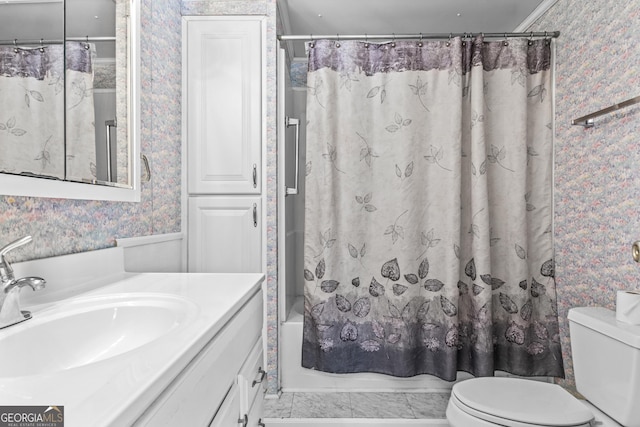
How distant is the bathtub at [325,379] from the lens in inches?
86.4

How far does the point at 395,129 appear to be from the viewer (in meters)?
2.13

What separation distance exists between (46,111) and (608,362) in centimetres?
206

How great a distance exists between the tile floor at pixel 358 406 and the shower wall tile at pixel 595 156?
804mm

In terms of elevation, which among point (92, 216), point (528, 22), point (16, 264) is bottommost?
point (16, 264)

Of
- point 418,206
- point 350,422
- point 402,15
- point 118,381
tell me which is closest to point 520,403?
point 350,422

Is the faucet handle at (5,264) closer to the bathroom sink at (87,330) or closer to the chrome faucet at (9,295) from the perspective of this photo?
the chrome faucet at (9,295)

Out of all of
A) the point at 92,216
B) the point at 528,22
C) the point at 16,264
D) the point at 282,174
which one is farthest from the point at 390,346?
the point at 528,22

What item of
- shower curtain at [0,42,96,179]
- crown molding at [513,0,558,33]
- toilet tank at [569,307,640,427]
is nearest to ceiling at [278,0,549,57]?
crown molding at [513,0,558,33]

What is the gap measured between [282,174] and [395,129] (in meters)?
0.71

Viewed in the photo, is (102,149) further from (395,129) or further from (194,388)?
(395,129)

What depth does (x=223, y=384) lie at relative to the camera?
0.82 m

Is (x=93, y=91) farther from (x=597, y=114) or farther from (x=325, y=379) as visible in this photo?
(x=597, y=114)

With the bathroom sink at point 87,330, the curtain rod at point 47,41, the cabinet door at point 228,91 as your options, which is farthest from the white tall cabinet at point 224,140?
the bathroom sink at point 87,330

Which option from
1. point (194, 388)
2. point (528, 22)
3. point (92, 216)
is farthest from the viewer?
point (528, 22)
